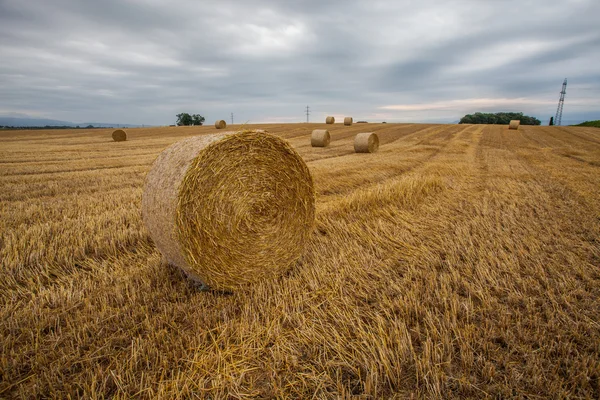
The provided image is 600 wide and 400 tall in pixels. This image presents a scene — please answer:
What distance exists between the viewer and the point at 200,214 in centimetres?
306

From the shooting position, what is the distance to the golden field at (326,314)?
196cm

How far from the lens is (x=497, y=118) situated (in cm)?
6272

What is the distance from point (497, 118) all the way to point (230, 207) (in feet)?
246

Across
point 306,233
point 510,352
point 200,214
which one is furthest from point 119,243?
point 510,352

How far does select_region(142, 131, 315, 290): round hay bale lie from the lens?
298cm

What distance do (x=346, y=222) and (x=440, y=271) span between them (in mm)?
1873

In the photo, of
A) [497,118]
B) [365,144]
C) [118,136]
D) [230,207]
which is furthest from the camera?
[497,118]

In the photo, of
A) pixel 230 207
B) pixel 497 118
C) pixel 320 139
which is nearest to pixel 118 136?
pixel 320 139

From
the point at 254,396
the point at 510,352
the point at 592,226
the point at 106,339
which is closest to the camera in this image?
the point at 254,396

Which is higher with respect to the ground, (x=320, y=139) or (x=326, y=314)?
(x=320, y=139)

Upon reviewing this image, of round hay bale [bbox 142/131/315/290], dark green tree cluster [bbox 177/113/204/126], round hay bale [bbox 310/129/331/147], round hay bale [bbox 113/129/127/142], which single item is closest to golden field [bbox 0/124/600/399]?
round hay bale [bbox 142/131/315/290]

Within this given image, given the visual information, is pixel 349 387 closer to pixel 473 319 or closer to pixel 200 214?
pixel 473 319

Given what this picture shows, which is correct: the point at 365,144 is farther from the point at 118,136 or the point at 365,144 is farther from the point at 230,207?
the point at 118,136

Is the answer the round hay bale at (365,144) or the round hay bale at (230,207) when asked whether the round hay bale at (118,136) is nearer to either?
the round hay bale at (365,144)
